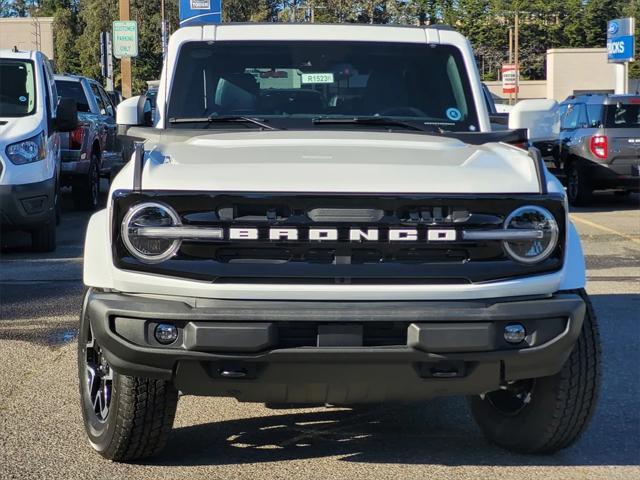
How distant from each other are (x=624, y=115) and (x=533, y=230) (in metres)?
12.6

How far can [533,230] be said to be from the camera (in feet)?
13.2

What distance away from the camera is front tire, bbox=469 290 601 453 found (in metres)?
4.37

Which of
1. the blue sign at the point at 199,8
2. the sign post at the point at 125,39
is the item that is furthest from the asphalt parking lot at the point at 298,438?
the sign post at the point at 125,39

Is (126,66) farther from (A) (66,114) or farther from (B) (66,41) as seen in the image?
(B) (66,41)

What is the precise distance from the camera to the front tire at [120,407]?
14.0 ft

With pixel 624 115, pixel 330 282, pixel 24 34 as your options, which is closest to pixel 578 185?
pixel 624 115

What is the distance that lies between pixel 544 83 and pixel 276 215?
5781cm

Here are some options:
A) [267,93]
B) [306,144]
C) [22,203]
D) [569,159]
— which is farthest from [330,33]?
[569,159]

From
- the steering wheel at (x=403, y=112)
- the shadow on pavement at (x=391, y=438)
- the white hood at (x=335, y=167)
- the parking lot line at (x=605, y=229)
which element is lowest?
the parking lot line at (x=605, y=229)

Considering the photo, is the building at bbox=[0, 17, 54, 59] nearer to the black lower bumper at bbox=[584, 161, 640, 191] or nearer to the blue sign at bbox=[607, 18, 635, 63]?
the blue sign at bbox=[607, 18, 635, 63]

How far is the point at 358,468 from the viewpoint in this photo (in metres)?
4.56

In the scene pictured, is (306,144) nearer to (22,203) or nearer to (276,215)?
(276,215)

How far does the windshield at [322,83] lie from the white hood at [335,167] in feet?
2.66

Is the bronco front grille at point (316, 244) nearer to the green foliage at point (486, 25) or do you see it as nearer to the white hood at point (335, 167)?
the white hood at point (335, 167)
